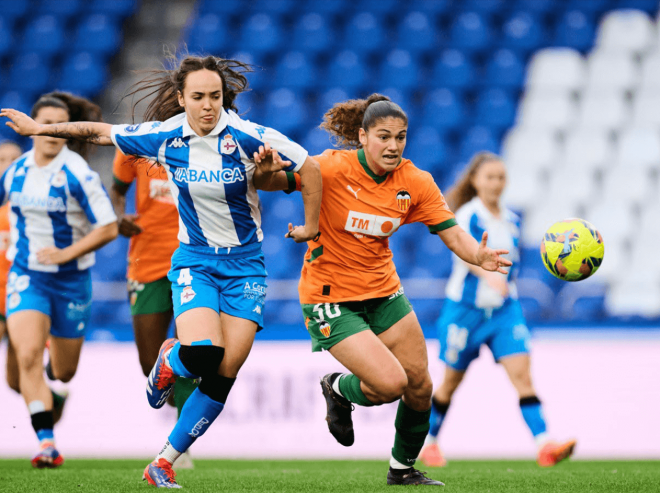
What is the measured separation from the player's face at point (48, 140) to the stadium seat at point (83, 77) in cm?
692

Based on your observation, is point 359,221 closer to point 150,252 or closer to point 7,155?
point 150,252

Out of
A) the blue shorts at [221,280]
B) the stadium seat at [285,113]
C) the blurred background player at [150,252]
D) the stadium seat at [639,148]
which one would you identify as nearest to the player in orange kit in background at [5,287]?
the blurred background player at [150,252]

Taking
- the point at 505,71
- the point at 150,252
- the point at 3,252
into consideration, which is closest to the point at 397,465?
the point at 150,252

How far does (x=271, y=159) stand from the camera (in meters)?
4.53

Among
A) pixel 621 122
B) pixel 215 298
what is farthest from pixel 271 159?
pixel 621 122

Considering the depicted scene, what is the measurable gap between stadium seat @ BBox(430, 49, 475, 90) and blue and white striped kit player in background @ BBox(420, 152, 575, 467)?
6654 mm

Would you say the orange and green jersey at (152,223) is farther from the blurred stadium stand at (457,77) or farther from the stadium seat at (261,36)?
the stadium seat at (261,36)

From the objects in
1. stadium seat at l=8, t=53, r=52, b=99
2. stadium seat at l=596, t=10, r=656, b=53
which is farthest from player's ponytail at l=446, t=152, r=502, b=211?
stadium seat at l=8, t=53, r=52, b=99

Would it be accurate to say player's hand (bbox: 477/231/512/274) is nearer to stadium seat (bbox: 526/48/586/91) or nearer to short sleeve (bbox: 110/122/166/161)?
short sleeve (bbox: 110/122/166/161)

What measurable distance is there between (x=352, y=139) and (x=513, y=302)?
2.23 m

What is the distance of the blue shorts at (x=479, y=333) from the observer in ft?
21.4

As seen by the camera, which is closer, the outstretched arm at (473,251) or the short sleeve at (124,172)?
the outstretched arm at (473,251)

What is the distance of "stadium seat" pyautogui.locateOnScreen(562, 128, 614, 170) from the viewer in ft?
41.6

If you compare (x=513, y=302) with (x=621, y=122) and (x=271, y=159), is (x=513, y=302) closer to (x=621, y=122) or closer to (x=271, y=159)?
(x=271, y=159)
